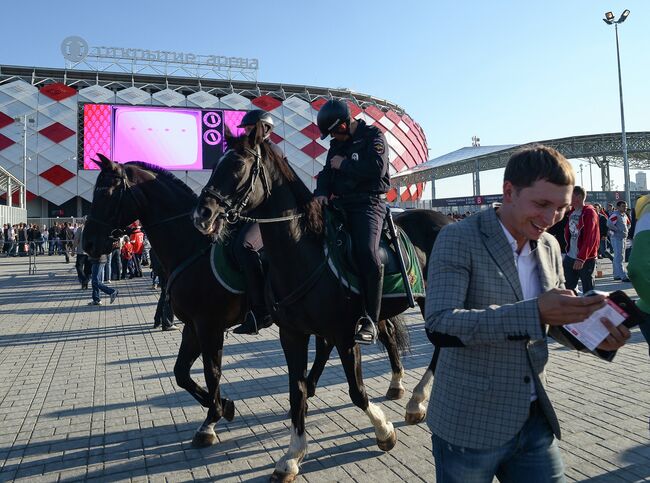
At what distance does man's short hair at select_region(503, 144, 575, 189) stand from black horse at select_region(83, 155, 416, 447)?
3.22 metres

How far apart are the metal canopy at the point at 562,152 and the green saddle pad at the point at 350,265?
32429 mm

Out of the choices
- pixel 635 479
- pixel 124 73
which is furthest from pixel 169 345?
pixel 124 73

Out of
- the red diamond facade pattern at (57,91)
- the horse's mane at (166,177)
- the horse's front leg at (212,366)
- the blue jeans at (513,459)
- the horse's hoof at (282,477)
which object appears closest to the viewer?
the blue jeans at (513,459)

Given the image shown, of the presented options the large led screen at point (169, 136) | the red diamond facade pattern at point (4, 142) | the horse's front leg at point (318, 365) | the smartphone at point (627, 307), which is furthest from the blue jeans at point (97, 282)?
the red diamond facade pattern at point (4, 142)

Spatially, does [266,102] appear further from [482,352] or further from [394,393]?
[482,352]

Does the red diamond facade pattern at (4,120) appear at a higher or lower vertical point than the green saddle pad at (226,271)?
higher

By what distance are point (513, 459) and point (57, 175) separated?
55448 mm

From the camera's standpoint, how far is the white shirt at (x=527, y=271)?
74.5 inches

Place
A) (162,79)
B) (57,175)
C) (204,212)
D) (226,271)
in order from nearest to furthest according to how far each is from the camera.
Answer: (204,212)
(226,271)
(57,175)
(162,79)

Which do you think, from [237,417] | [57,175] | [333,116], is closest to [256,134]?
[333,116]

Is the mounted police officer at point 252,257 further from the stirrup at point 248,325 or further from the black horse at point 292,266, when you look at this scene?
the black horse at point 292,266

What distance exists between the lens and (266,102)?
58281mm

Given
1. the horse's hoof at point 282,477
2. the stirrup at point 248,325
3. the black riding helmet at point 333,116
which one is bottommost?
the horse's hoof at point 282,477

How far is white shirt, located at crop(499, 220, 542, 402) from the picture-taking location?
1.89 metres
